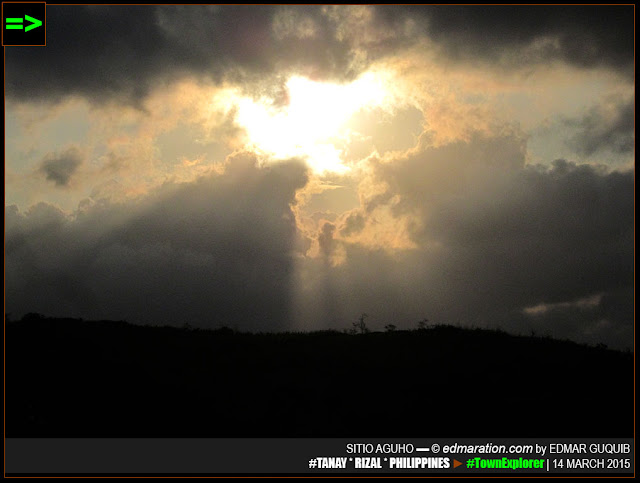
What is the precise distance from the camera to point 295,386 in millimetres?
24328

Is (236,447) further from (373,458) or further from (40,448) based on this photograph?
(40,448)

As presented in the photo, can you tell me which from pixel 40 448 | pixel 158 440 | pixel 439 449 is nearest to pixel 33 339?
pixel 40 448

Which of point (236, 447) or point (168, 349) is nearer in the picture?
point (236, 447)

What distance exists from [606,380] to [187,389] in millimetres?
21242

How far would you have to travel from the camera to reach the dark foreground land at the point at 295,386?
70.2ft

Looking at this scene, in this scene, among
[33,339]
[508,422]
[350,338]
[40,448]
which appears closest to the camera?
[40,448]

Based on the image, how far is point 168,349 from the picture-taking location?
27.4 meters

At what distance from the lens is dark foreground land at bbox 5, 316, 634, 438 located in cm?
2139

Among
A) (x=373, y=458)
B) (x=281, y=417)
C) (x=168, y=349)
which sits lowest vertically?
(x=373, y=458)

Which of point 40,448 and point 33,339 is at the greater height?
point 33,339

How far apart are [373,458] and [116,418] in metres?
10.5

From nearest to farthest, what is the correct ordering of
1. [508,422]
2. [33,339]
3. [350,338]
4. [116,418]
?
[116,418] < [508,422] < [33,339] < [350,338]

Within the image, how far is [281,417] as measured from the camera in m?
22.0

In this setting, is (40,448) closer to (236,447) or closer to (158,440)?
(158,440)
